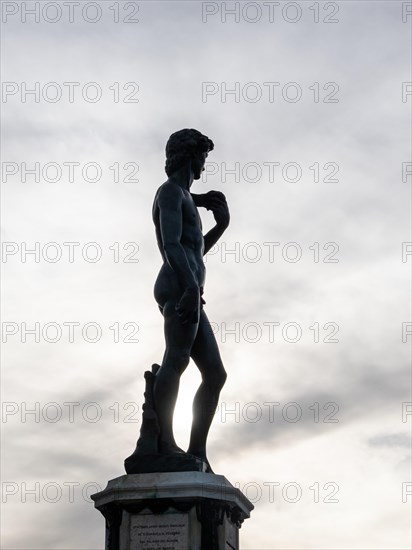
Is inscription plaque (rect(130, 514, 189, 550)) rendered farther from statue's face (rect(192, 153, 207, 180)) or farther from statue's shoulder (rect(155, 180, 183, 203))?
statue's face (rect(192, 153, 207, 180))

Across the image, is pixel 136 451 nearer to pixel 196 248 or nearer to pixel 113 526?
pixel 113 526

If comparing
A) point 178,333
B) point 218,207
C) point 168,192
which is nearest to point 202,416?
point 178,333

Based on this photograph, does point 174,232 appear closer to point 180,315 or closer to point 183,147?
point 180,315

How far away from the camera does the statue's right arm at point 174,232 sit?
45.8ft

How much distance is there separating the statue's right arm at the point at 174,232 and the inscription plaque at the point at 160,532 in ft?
9.65

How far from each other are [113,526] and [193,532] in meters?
1.09

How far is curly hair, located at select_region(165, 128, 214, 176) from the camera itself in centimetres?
1496

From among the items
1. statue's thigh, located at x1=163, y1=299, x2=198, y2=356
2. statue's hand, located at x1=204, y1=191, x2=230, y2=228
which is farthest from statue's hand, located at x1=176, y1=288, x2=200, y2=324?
statue's hand, located at x1=204, y1=191, x2=230, y2=228

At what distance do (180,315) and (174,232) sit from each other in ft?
3.83

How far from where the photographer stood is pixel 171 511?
1308 centimetres

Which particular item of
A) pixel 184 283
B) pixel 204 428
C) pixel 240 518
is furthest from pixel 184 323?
pixel 240 518

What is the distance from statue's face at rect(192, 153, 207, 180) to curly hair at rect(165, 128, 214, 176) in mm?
62

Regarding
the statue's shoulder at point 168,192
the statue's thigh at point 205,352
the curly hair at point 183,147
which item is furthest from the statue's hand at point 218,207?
the statue's thigh at point 205,352

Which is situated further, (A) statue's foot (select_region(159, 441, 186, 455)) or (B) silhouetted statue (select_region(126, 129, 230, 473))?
(B) silhouetted statue (select_region(126, 129, 230, 473))
